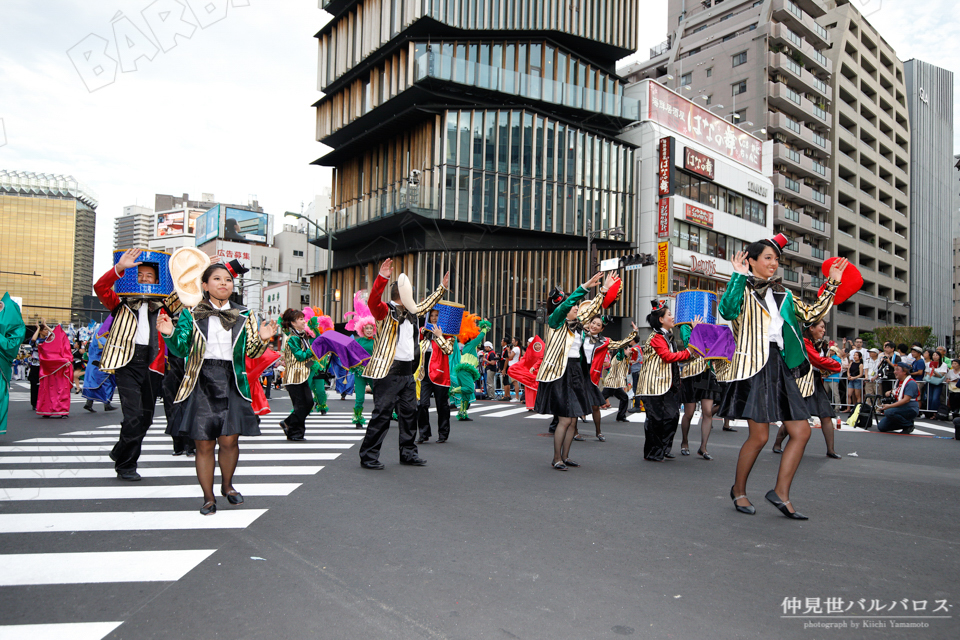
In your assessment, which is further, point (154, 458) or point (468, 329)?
point (468, 329)

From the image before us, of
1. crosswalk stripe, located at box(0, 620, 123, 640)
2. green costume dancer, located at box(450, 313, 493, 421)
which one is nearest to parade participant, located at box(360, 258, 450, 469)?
crosswalk stripe, located at box(0, 620, 123, 640)

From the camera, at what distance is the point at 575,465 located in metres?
7.20

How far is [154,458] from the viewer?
7418mm

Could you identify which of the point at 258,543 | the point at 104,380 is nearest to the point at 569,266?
the point at 104,380

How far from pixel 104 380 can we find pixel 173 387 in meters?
7.29

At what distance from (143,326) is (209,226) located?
75789 millimetres

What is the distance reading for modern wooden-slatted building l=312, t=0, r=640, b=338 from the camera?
30.6m

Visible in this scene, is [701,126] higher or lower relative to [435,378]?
higher

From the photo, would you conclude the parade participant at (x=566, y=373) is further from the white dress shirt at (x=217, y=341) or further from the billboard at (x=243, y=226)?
the billboard at (x=243, y=226)

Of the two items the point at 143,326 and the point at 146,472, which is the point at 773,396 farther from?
the point at 146,472

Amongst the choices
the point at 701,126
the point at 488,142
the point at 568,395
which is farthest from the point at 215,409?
the point at 701,126

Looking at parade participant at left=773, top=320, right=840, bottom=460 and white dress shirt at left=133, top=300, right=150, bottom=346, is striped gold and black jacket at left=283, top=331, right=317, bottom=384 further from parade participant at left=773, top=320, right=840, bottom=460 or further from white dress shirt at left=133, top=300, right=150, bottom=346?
parade participant at left=773, top=320, right=840, bottom=460

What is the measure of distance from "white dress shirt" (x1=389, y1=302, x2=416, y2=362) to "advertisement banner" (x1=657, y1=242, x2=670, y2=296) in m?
30.0

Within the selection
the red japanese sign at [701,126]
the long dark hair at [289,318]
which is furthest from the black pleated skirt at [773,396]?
the red japanese sign at [701,126]
